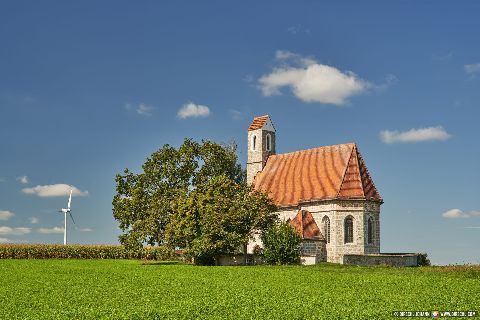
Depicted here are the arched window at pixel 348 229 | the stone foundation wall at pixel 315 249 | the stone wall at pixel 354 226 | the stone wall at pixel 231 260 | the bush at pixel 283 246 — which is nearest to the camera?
the bush at pixel 283 246

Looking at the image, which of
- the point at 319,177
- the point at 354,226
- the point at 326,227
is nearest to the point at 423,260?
the point at 354,226

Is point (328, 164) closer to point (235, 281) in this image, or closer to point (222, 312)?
point (235, 281)

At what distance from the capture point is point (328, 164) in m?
68.4

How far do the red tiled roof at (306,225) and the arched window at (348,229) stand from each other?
2.70 meters

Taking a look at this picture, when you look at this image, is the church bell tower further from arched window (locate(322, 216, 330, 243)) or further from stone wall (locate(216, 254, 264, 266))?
stone wall (locate(216, 254, 264, 266))

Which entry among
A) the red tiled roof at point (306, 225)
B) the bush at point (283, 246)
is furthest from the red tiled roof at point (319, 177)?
the bush at point (283, 246)

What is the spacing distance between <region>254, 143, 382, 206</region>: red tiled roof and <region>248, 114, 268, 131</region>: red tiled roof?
7170 mm

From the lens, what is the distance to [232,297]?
84.1 ft

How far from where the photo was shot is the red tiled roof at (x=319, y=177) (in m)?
64.3

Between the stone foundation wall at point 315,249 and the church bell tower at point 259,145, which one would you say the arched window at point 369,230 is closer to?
the stone foundation wall at point 315,249

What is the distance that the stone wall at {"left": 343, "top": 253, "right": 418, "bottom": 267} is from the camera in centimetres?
5978

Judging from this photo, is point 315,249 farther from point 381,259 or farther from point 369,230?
point 381,259

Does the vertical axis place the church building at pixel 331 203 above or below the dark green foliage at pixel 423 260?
above

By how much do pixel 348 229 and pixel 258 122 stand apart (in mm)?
25082
